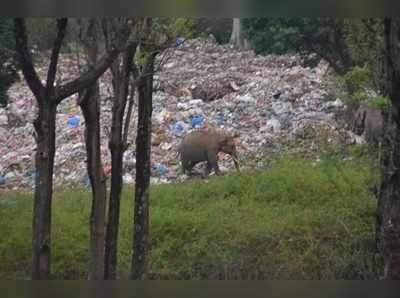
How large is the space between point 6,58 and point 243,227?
1764 millimetres

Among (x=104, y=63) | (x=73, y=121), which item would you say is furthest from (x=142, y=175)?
(x=73, y=121)

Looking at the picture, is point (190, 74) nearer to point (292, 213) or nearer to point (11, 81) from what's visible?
point (292, 213)

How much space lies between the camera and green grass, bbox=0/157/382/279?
458 centimetres

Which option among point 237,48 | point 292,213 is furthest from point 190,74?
point 292,213

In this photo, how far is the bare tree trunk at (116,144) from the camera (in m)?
3.43

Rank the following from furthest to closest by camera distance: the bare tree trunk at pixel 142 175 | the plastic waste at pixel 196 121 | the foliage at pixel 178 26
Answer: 1. the plastic waste at pixel 196 121
2. the bare tree trunk at pixel 142 175
3. the foliage at pixel 178 26

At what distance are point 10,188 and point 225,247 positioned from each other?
173 cm

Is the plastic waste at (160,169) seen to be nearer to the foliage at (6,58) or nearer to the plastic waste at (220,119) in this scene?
the plastic waste at (220,119)

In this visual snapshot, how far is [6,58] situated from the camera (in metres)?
4.10

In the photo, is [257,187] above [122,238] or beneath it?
above

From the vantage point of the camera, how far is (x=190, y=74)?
22.6 ft

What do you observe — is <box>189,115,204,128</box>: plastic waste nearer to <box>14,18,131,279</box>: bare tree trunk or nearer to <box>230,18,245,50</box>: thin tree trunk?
<box>230,18,245,50</box>: thin tree trunk

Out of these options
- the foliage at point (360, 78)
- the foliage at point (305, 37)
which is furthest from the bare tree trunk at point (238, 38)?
the foliage at point (360, 78)

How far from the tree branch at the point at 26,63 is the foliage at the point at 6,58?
2.33ft
